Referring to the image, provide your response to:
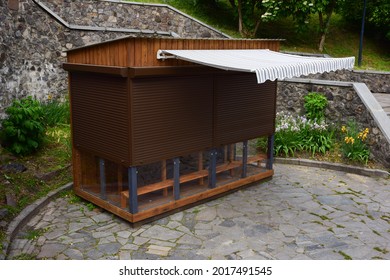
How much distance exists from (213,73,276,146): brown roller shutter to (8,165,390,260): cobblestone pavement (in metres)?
1.16

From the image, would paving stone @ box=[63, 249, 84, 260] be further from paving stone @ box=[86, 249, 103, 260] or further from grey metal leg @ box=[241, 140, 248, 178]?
grey metal leg @ box=[241, 140, 248, 178]

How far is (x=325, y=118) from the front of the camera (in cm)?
1122

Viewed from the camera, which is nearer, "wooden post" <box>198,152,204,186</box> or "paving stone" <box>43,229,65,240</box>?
"paving stone" <box>43,229,65,240</box>

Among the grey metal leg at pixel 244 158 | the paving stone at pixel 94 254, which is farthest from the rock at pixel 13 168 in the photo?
the grey metal leg at pixel 244 158

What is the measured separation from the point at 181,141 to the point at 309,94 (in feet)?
18.1

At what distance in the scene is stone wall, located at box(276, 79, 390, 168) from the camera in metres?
9.92

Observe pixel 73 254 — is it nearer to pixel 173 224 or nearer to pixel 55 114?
pixel 173 224

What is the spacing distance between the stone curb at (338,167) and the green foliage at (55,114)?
16.9 ft

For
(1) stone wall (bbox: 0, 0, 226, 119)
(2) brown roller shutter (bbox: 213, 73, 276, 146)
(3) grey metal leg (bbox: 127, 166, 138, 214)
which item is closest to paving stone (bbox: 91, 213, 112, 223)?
(3) grey metal leg (bbox: 127, 166, 138, 214)

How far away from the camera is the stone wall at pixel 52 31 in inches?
396

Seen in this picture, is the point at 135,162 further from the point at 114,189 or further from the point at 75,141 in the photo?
the point at 75,141

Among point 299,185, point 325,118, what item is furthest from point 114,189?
point 325,118

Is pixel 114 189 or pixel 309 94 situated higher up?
pixel 309 94

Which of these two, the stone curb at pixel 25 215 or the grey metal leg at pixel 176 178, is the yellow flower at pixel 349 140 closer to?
the grey metal leg at pixel 176 178
